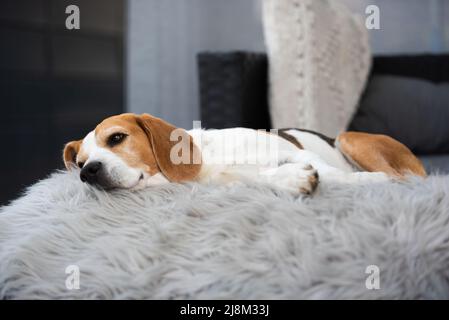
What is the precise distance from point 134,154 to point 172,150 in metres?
0.11

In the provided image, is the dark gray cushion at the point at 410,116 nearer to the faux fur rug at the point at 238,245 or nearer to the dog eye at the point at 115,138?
the faux fur rug at the point at 238,245

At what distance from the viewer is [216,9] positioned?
4.29m

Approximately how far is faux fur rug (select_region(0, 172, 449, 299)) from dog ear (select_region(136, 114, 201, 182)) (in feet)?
0.48

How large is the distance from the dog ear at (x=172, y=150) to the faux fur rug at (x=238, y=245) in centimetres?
15

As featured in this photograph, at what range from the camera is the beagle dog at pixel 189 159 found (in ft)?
4.62

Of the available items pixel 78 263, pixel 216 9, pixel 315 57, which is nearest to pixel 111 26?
pixel 216 9

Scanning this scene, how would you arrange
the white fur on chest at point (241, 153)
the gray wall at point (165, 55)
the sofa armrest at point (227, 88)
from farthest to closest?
the gray wall at point (165, 55) → the sofa armrest at point (227, 88) → the white fur on chest at point (241, 153)

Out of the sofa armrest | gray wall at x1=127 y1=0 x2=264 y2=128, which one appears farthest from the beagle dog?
gray wall at x1=127 y1=0 x2=264 y2=128

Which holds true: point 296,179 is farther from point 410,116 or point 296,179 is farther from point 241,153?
point 410,116

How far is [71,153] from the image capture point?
1.69m

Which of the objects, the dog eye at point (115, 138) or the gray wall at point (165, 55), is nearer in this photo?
the dog eye at point (115, 138)
